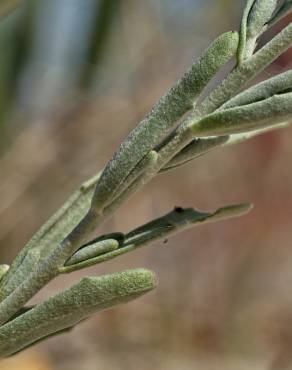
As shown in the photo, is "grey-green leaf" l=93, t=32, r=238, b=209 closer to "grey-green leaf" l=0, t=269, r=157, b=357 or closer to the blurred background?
"grey-green leaf" l=0, t=269, r=157, b=357

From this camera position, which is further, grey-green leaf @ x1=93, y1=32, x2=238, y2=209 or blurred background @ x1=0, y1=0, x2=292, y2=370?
blurred background @ x1=0, y1=0, x2=292, y2=370

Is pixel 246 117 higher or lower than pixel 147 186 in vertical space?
lower

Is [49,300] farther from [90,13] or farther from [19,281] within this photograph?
[90,13]

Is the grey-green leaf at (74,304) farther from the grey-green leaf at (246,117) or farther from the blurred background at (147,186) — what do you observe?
the blurred background at (147,186)

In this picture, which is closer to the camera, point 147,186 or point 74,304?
point 74,304

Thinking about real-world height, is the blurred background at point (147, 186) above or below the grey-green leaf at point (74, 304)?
above

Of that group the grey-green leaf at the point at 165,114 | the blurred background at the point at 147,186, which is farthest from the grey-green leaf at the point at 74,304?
the blurred background at the point at 147,186

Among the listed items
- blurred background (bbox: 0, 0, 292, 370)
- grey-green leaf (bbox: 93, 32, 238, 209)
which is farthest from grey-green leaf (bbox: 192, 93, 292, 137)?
blurred background (bbox: 0, 0, 292, 370)

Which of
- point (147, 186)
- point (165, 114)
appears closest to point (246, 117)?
point (165, 114)

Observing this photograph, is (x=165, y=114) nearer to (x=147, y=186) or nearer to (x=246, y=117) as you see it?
(x=246, y=117)

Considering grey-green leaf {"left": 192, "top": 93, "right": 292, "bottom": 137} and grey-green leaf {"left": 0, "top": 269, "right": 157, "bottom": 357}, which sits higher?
grey-green leaf {"left": 192, "top": 93, "right": 292, "bottom": 137}
